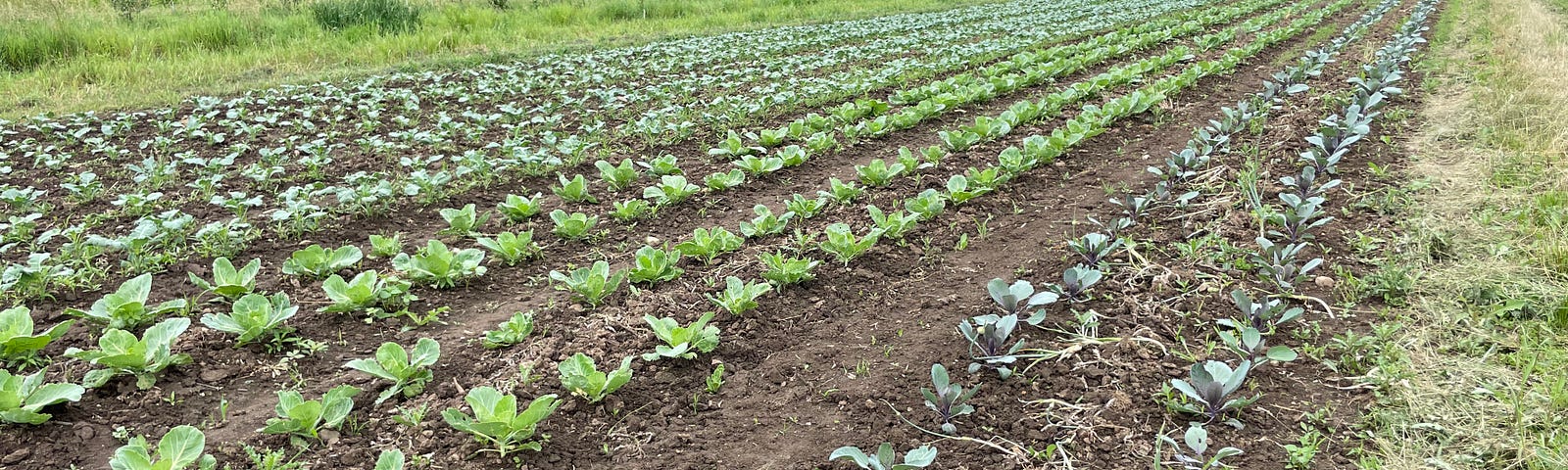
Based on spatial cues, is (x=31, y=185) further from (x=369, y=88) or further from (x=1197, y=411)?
(x=1197, y=411)

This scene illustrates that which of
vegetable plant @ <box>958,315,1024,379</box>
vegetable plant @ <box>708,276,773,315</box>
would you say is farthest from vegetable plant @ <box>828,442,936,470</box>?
vegetable plant @ <box>708,276,773,315</box>

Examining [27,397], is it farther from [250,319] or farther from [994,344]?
[994,344]

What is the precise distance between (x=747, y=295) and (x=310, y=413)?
5.42 ft

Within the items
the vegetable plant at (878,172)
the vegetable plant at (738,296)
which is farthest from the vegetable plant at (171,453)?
the vegetable plant at (878,172)

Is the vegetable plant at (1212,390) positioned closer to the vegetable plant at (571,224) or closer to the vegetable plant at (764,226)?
the vegetable plant at (764,226)

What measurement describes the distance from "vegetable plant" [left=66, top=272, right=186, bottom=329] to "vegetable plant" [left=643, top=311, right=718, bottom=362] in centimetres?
201

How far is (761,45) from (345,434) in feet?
34.4

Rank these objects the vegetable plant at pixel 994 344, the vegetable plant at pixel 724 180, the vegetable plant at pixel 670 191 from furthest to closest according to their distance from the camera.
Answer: the vegetable plant at pixel 724 180 < the vegetable plant at pixel 670 191 < the vegetable plant at pixel 994 344

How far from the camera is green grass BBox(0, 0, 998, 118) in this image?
940 cm

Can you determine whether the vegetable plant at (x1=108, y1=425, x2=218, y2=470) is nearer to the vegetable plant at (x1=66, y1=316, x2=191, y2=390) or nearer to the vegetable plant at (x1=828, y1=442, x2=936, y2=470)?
the vegetable plant at (x1=66, y1=316, x2=191, y2=390)

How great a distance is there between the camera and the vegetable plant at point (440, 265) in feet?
13.1

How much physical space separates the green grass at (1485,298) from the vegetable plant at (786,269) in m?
2.18

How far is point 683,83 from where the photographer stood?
9453 mm

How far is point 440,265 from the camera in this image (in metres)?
3.99
